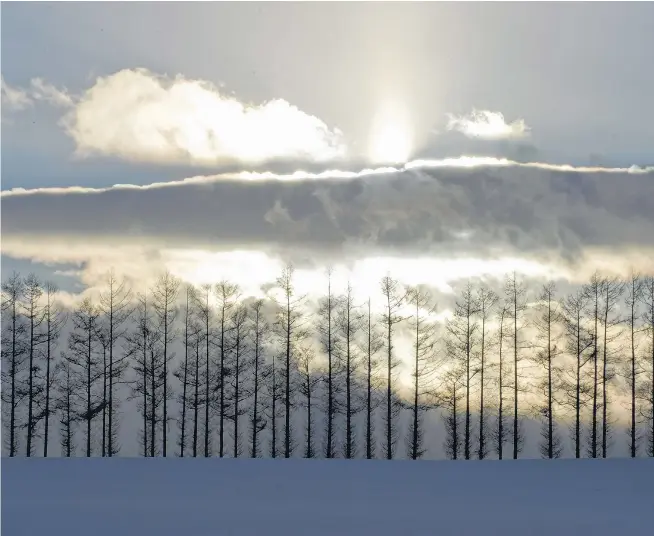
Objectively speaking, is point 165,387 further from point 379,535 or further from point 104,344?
point 379,535

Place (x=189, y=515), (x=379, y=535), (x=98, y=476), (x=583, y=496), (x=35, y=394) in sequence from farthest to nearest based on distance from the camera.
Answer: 1. (x=35, y=394)
2. (x=98, y=476)
3. (x=583, y=496)
4. (x=189, y=515)
5. (x=379, y=535)

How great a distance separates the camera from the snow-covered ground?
1428cm

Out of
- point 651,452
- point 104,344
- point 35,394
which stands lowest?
point 651,452

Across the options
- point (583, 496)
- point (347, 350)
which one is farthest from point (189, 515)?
point (347, 350)

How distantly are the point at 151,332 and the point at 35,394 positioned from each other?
5.21 metres

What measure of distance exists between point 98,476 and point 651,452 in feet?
76.3

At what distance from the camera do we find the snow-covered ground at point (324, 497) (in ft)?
46.9

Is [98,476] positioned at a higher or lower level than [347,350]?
lower

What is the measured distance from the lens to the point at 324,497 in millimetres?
17219

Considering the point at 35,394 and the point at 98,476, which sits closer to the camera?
the point at 98,476

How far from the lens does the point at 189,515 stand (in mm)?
15102

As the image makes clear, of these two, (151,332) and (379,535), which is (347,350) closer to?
(151,332)

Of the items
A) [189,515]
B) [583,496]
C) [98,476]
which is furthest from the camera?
[98,476]

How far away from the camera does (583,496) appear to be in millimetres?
17516
